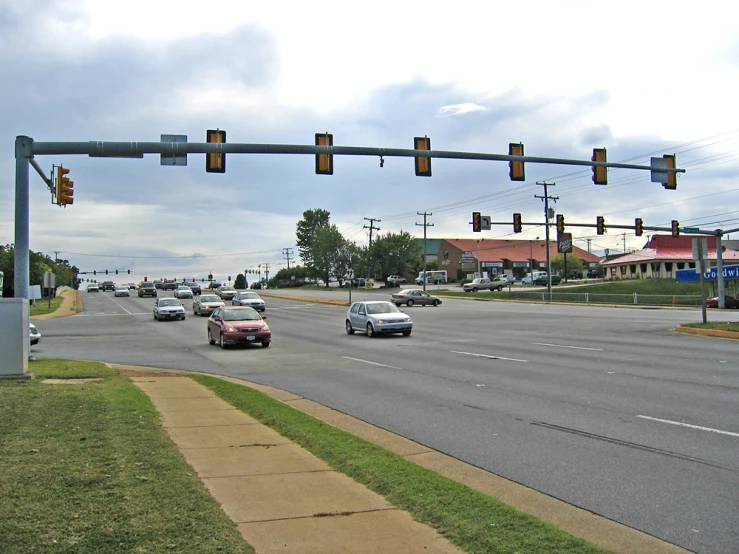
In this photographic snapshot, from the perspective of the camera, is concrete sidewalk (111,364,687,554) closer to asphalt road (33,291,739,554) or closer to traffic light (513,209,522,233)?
asphalt road (33,291,739,554)

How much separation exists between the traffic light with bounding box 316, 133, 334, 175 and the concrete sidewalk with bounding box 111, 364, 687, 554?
9047 mm

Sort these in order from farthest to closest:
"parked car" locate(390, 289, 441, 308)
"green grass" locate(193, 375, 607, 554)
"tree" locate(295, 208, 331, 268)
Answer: "tree" locate(295, 208, 331, 268), "parked car" locate(390, 289, 441, 308), "green grass" locate(193, 375, 607, 554)

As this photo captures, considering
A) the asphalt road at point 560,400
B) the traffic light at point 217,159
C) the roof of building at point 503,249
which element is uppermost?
the roof of building at point 503,249

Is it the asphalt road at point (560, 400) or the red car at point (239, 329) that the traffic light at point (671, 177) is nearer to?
the asphalt road at point (560, 400)

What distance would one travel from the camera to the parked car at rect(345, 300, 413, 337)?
2475cm

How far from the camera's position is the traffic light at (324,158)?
54.3 ft

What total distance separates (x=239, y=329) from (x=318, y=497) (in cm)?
1661

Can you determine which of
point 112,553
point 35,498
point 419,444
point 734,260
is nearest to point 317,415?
point 419,444

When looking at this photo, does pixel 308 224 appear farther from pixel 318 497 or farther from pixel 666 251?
pixel 318 497

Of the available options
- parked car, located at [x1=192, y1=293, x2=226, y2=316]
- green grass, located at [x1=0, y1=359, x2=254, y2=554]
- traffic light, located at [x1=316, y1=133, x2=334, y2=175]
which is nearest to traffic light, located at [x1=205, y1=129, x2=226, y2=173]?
traffic light, located at [x1=316, y1=133, x2=334, y2=175]

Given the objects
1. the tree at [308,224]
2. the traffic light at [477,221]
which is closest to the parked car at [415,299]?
the traffic light at [477,221]

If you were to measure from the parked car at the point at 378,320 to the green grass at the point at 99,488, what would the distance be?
1606cm

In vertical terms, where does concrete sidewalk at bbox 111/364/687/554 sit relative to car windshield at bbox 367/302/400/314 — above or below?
below

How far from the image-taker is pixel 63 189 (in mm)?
15359
